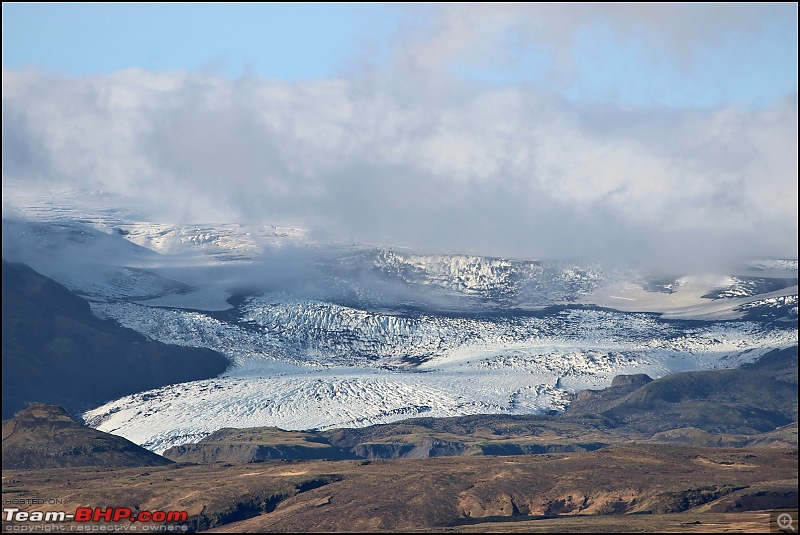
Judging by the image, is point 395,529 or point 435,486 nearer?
point 395,529

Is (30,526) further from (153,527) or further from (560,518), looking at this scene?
(560,518)

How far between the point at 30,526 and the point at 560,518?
5850 cm

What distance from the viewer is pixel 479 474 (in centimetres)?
19150

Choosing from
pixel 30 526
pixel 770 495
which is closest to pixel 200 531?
pixel 30 526

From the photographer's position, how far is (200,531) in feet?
560

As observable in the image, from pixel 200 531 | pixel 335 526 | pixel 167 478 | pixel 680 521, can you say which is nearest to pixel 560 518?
pixel 680 521

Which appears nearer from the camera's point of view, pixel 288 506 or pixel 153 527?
pixel 153 527

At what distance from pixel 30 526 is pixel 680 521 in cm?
6973

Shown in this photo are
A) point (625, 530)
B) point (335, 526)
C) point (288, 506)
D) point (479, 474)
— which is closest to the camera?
point (625, 530)

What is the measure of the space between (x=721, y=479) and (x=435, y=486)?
1400 inches

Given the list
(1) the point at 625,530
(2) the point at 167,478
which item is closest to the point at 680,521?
Answer: (1) the point at 625,530

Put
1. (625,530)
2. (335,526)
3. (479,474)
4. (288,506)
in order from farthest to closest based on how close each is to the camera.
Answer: (479,474), (288,506), (335,526), (625,530)

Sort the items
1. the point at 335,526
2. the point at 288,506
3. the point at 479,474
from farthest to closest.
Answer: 1. the point at 479,474
2. the point at 288,506
3. the point at 335,526

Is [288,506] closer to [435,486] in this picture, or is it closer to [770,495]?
[435,486]
